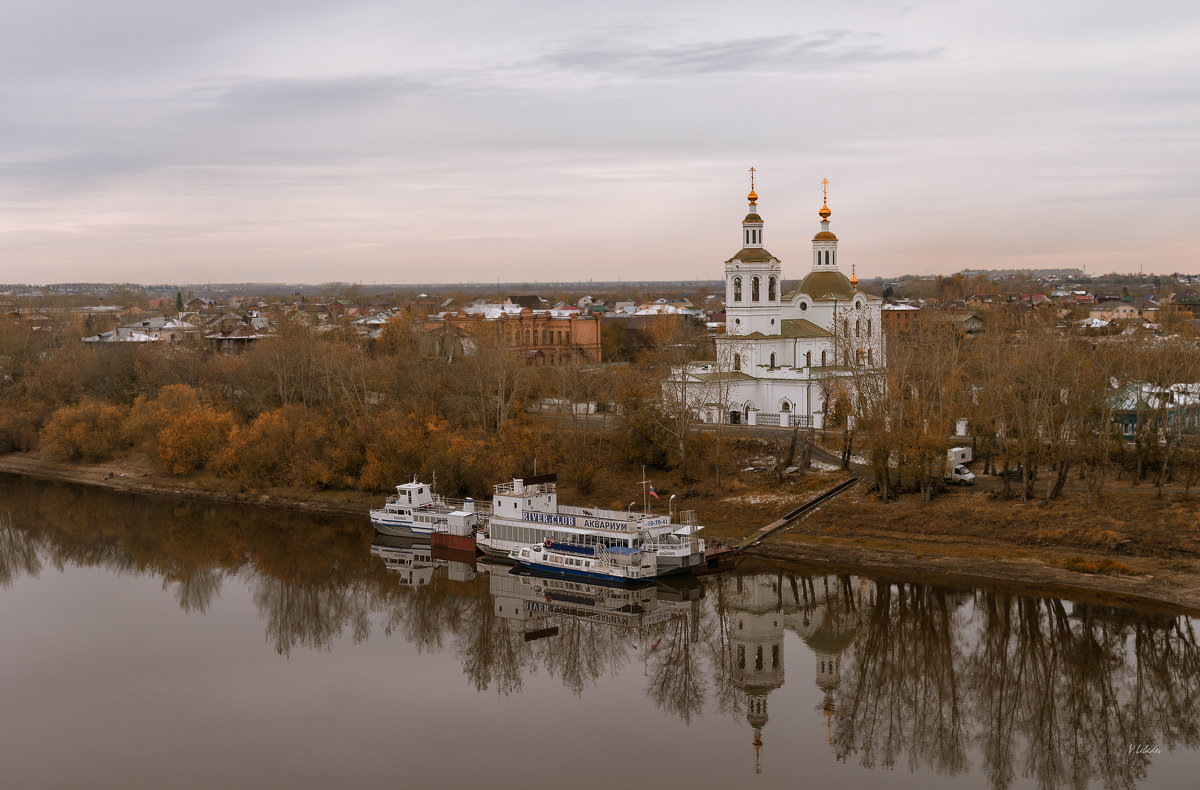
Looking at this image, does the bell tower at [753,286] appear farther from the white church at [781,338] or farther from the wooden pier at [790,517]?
the wooden pier at [790,517]

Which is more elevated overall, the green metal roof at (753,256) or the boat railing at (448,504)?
the green metal roof at (753,256)

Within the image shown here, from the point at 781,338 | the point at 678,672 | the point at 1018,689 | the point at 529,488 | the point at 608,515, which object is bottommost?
the point at 678,672

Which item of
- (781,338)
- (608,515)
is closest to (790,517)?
(608,515)

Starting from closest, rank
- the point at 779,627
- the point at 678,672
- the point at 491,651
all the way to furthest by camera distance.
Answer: the point at 678,672 → the point at 491,651 → the point at 779,627

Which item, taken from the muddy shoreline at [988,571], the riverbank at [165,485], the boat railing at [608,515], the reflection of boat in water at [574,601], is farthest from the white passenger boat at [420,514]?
the riverbank at [165,485]

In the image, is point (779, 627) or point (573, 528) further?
point (573, 528)

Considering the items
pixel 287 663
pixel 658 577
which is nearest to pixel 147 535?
pixel 287 663

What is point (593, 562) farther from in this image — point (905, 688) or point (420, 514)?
point (905, 688)
